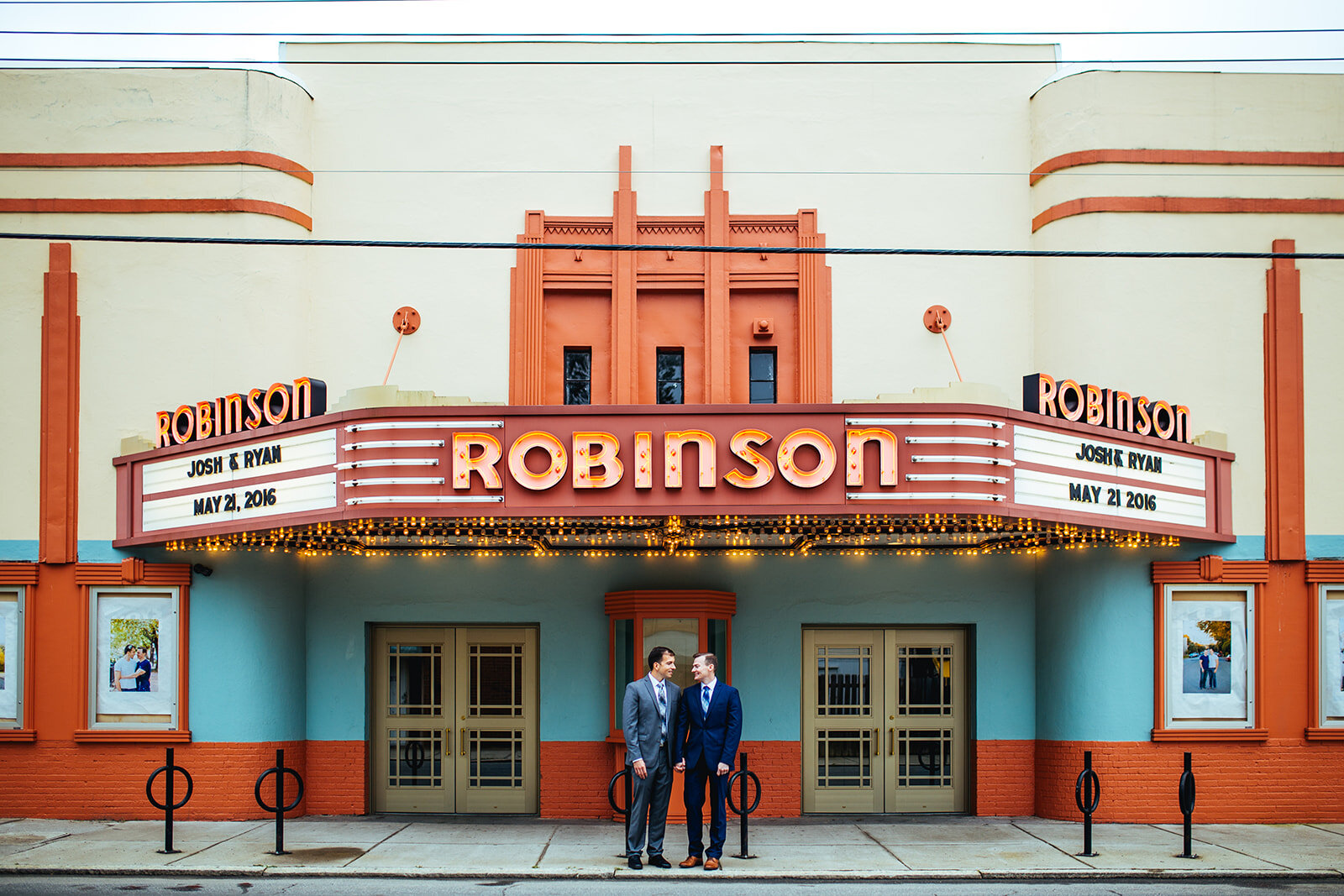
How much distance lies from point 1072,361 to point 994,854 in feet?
19.8

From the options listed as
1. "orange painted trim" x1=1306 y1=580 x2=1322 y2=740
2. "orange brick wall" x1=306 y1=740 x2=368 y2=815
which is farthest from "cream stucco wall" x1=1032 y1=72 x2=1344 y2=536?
"orange brick wall" x1=306 y1=740 x2=368 y2=815

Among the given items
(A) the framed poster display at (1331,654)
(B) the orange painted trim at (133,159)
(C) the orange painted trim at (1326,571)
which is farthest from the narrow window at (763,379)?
(A) the framed poster display at (1331,654)

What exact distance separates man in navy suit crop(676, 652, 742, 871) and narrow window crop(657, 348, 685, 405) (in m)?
4.47

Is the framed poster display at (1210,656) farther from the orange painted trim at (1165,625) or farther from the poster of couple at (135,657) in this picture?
the poster of couple at (135,657)

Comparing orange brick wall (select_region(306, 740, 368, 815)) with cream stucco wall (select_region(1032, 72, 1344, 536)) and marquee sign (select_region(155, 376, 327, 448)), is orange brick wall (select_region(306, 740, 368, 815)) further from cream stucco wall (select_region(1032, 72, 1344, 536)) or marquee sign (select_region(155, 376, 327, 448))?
cream stucco wall (select_region(1032, 72, 1344, 536))

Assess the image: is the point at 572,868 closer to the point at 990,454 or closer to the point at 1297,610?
the point at 990,454

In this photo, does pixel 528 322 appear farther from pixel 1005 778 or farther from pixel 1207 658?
pixel 1207 658

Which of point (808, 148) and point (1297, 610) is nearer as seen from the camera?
point (1297, 610)

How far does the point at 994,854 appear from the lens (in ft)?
38.9

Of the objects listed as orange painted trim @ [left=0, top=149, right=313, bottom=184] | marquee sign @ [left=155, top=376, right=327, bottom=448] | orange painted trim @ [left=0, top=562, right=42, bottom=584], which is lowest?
orange painted trim @ [left=0, top=562, right=42, bottom=584]

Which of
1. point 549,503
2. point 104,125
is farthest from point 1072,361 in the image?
point 104,125

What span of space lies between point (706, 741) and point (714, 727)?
0.16m

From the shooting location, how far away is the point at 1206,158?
47.2 ft

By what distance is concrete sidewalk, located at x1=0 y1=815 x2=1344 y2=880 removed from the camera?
433 inches
